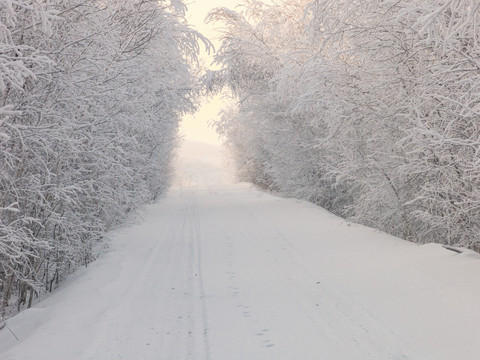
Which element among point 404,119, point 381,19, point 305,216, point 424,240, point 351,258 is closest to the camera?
point 381,19

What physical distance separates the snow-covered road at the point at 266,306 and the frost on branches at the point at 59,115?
0.83 metres

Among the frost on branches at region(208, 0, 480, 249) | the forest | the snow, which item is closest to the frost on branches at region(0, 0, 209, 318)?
the forest

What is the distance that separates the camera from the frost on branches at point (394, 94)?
5.39 m

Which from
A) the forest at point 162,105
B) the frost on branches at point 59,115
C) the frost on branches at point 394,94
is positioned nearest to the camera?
the frost on branches at point 59,115

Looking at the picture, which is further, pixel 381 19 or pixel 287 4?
pixel 287 4

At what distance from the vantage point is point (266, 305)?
216 inches

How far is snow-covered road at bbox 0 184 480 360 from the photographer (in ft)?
13.9

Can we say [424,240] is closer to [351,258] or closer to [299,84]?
[351,258]

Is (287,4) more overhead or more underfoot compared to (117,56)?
more overhead

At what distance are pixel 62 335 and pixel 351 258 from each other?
4.56 metres

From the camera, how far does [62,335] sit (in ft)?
15.5

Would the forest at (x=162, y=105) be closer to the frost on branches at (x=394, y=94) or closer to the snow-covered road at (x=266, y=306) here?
the frost on branches at (x=394, y=94)

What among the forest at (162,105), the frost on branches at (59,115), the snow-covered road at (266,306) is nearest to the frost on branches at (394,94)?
the forest at (162,105)

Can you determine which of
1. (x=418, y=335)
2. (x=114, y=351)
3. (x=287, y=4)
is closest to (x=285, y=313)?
(x=418, y=335)
